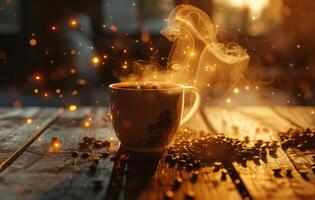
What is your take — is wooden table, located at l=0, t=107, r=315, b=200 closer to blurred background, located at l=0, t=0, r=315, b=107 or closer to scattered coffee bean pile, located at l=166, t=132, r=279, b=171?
scattered coffee bean pile, located at l=166, t=132, r=279, b=171

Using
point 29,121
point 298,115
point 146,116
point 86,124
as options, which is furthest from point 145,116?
point 298,115

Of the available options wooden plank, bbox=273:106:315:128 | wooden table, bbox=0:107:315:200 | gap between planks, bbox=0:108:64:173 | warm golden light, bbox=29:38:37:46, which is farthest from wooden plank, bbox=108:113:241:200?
warm golden light, bbox=29:38:37:46

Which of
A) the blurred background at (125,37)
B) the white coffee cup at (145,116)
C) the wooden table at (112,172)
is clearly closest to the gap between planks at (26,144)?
the wooden table at (112,172)

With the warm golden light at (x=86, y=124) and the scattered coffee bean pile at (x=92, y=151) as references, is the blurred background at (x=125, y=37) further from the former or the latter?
the scattered coffee bean pile at (x=92, y=151)

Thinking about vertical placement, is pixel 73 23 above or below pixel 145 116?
above

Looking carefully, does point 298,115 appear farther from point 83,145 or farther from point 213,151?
point 83,145

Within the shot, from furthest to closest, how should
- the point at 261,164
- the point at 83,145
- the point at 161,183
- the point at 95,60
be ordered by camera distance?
1. the point at 95,60
2. the point at 83,145
3. the point at 261,164
4. the point at 161,183

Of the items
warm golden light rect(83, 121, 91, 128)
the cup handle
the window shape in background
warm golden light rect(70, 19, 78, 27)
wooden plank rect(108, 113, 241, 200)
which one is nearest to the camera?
wooden plank rect(108, 113, 241, 200)

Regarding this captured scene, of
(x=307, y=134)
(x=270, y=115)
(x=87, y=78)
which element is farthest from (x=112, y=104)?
(x=87, y=78)

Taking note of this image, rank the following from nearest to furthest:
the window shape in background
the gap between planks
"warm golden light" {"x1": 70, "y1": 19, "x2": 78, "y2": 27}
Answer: the gap between planks → "warm golden light" {"x1": 70, "y1": 19, "x2": 78, "y2": 27} → the window shape in background
